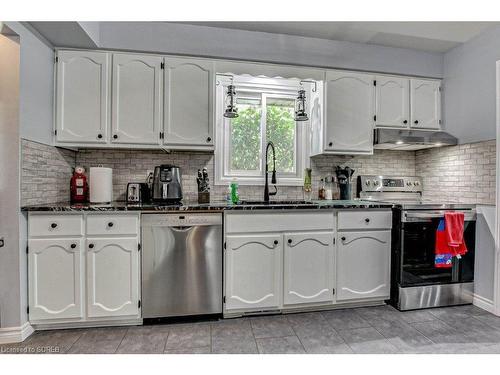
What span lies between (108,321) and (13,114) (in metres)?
1.60

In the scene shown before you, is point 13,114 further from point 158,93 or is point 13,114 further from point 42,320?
point 42,320

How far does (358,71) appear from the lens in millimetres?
2701

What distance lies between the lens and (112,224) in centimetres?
201

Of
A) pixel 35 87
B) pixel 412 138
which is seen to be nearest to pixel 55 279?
pixel 35 87

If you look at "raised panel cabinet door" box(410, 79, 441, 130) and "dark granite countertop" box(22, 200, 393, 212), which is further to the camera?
"raised panel cabinet door" box(410, 79, 441, 130)

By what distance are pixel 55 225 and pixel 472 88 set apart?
12.3ft

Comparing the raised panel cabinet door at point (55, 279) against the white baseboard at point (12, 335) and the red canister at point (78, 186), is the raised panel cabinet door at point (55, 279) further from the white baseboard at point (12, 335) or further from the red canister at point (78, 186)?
→ the red canister at point (78, 186)

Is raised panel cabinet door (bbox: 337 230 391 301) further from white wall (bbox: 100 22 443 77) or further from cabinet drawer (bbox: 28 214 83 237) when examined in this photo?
cabinet drawer (bbox: 28 214 83 237)

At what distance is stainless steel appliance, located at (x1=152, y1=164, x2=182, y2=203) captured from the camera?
92.0 inches

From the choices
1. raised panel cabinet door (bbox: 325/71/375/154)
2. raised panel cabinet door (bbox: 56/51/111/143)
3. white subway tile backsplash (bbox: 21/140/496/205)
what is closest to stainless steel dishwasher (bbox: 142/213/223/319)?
white subway tile backsplash (bbox: 21/140/496/205)

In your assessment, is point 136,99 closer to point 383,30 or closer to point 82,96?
point 82,96

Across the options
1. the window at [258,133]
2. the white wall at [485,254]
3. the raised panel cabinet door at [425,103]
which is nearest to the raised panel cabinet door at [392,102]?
the raised panel cabinet door at [425,103]

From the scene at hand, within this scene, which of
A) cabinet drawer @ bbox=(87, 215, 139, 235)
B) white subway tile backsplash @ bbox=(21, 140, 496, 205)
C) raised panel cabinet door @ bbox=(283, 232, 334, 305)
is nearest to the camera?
cabinet drawer @ bbox=(87, 215, 139, 235)

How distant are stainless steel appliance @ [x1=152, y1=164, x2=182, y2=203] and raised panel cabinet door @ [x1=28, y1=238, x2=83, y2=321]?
0.67 meters
